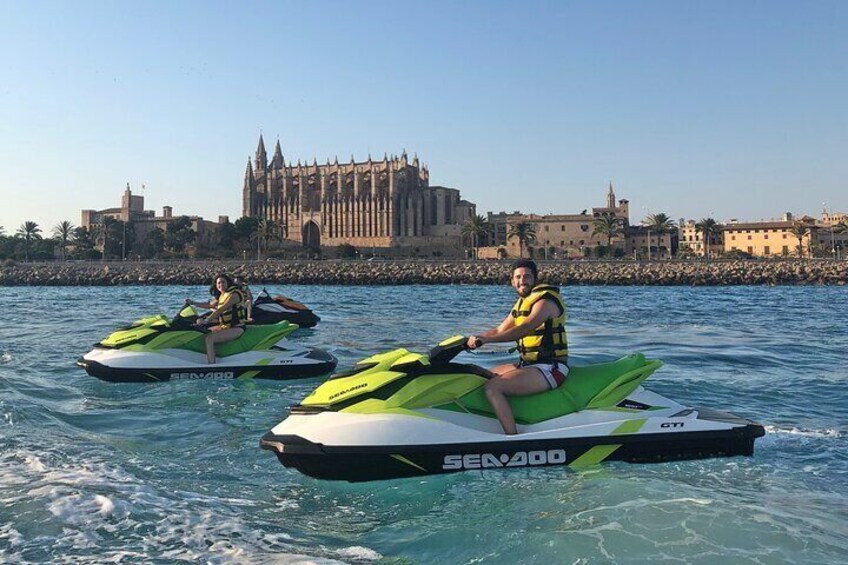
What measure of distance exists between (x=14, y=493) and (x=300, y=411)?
2266 millimetres

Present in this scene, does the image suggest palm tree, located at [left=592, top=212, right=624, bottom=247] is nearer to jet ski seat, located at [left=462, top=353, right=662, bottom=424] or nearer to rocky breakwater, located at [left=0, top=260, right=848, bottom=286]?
rocky breakwater, located at [left=0, top=260, right=848, bottom=286]

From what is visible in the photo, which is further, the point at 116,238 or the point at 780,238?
the point at 116,238

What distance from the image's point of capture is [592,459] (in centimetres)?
595

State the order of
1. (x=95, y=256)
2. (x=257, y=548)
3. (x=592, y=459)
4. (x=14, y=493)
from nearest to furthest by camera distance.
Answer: (x=257, y=548) < (x=14, y=493) < (x=592, y=459) < (x=95, y=256)

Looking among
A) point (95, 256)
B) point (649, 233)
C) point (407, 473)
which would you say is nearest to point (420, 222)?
point (649, 233)

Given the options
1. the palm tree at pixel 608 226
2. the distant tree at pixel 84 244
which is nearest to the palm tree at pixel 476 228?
the palm tree at pixel 608 226

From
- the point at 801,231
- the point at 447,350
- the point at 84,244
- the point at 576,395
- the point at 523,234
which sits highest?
the point at 84,244

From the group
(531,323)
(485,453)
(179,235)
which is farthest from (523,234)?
(485,453)

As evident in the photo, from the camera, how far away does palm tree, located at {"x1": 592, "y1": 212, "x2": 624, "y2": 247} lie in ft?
386

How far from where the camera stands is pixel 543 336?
614 centimetres

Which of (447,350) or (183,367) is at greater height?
(447,350)

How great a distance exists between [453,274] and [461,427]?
63.1 m

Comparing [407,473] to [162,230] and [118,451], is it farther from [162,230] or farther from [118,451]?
[162,230]

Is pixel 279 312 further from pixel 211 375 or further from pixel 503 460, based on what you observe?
pixel 503 460
